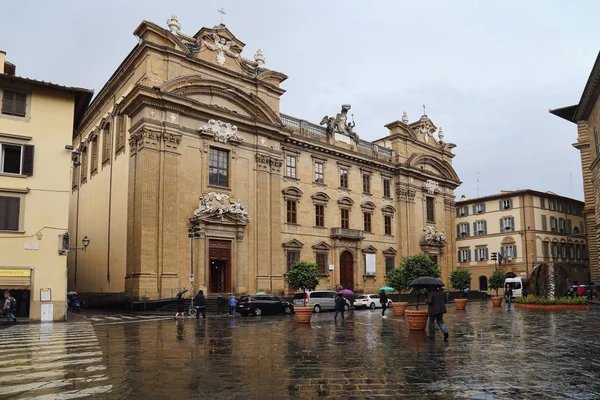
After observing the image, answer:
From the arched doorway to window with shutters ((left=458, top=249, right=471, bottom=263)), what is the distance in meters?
31.2

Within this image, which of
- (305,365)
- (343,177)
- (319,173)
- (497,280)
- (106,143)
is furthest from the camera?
(497,280)

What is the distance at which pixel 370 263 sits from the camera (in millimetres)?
46875

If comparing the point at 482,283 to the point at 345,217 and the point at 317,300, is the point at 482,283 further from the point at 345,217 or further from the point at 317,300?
the point at 317,300

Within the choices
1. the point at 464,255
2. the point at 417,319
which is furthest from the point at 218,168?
the point at 464,255

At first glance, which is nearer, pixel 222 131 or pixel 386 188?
pixel 222 131

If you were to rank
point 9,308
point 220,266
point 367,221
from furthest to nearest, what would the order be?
1. point 367,221
2. point 220,266
3. point 9,308

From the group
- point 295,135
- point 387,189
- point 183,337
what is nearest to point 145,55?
point 295,135

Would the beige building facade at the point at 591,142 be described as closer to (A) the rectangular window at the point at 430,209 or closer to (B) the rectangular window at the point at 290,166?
(A) the rectangular window at the point at 430,209

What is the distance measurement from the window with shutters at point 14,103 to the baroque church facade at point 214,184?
4044 millimetres

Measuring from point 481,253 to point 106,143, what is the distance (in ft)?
164

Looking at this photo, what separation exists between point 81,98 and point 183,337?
16.0m

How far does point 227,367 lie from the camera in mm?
10500

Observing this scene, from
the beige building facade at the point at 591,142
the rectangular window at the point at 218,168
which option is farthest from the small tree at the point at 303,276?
the beige building facade at the point at 591,142

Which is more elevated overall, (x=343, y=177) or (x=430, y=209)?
(x=343, y=177)
